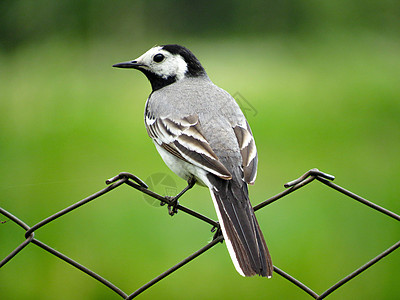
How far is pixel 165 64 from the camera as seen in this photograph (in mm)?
2154

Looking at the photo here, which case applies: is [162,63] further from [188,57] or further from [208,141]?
[208,141]

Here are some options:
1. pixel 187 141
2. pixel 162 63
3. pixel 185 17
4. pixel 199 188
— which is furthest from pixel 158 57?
pixel 185 17

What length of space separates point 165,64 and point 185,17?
3.66 metres

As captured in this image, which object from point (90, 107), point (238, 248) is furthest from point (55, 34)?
point (238, 248)

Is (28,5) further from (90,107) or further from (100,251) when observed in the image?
(100,251)

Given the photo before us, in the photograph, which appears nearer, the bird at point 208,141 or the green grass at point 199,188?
the bird at point 208,141

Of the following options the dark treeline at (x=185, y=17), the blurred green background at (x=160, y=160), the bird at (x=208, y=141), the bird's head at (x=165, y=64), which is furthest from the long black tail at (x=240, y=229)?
the dark treeline at (x=185, y=17)

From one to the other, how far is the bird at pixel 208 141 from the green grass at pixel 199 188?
0.91 m

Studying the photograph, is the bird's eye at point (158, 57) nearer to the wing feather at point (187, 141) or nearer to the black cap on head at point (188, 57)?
the black cap on head at point (188, 57)

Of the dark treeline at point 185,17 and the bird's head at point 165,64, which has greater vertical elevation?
the bird's head at point 165,64

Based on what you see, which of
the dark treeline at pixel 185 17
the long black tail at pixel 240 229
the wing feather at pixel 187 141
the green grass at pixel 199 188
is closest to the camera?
the long black tail at pixel 240 229

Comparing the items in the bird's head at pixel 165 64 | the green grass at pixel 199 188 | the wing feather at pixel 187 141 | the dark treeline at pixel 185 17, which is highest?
the bird's head at pixel 165 64

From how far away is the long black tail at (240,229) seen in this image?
1312mm

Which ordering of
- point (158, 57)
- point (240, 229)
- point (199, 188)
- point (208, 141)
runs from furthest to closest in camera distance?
point (199, 188), point (158, 57), point (208, 141), point (240, 229)
